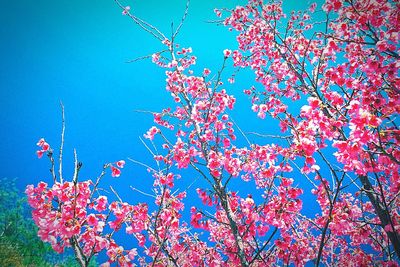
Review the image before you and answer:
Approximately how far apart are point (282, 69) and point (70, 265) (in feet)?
90.4

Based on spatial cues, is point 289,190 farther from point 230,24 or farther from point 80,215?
point 230,24

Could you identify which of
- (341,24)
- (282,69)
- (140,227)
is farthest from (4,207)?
(341,24)

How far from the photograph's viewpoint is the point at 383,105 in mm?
3676

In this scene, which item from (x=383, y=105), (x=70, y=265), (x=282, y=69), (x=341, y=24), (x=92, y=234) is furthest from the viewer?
(x=70, y=265)

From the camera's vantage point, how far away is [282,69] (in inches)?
264

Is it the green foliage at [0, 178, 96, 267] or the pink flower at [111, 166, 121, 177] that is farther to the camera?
the green foliage at [0, 178, 96, 267]

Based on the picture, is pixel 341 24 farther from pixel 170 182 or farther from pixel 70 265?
pixel 70 265

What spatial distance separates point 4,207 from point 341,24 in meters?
31.8

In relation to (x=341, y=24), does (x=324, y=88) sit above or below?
below

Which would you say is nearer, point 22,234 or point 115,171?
point 115,171

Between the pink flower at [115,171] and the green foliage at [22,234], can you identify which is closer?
the pink flower at [115,171]

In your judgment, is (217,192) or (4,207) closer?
(217,192)

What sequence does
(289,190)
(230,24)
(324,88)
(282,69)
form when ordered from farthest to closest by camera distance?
1. (230,24)
2. (282,69)
3. (324,88)
4. (289,190)

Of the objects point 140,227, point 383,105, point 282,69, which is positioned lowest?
point 140,227
